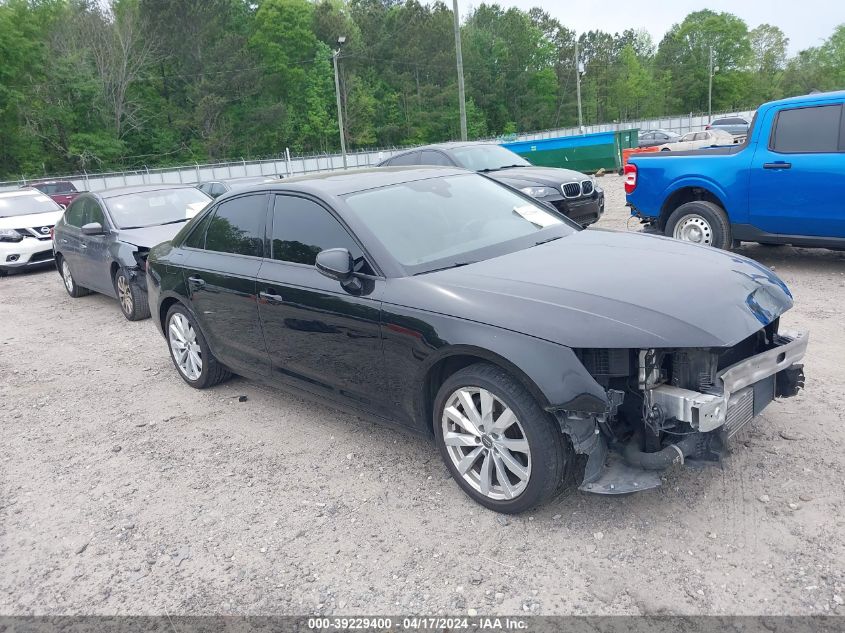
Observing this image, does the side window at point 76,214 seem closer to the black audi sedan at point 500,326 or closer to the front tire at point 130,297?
the front tire at point 130,297

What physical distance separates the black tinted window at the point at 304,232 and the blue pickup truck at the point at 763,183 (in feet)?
17.2

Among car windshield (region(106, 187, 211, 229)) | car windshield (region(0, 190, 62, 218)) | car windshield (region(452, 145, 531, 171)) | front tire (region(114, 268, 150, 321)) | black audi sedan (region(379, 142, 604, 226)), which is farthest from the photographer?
car windshield (region(0, 190, 62, 218))

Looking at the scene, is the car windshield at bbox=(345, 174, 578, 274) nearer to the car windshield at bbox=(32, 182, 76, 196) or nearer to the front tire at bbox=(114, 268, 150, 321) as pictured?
the front tire at bbox=(114, 268, 150, 321)

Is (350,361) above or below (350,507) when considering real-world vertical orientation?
above

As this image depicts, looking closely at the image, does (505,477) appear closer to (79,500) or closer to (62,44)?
(79,500)

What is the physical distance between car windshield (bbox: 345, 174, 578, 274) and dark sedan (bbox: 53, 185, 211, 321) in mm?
5036

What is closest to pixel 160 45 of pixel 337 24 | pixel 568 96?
pixel 337 24

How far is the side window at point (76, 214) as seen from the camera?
32.0ft

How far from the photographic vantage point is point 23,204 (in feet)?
46.5

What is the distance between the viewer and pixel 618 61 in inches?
3967

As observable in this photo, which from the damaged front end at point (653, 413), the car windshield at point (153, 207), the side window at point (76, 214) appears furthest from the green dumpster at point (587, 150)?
the damaged front end at point (653, 413)

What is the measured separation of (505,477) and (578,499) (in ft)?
1.51

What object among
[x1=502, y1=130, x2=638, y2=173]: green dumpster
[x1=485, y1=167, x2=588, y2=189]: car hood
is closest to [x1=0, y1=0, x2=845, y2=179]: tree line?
[x1=502, y1=130, x2=638, y2=173]: green dumpster

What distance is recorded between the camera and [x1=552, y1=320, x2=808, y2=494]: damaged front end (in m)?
3.04
